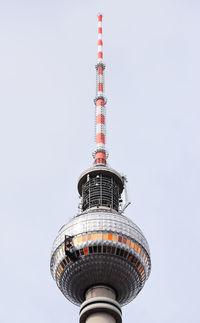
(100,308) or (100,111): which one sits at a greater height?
(100,111)

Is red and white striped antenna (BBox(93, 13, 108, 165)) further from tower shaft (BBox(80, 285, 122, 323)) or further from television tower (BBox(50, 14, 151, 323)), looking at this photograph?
tower shaft (BBox(80, 285, 122, 323))

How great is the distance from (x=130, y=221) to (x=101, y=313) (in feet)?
44.2

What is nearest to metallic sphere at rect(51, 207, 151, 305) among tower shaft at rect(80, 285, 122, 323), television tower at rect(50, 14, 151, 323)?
television tower at rect(50, 14, 151, 323)

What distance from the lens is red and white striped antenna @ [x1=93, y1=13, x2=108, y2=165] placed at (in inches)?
3649

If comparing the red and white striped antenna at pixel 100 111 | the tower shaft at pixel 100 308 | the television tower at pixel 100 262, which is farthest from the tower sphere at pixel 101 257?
the red and white striped antenna at pixel 100 111

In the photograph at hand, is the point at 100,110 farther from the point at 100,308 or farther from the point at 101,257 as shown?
the point at 100,308

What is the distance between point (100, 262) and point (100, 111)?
1319 inches

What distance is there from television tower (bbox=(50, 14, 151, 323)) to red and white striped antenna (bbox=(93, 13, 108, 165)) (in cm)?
1402

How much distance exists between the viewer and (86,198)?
86.3 metres

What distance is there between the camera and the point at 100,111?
97562 mm

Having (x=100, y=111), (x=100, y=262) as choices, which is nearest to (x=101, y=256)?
(x=100, y=262)

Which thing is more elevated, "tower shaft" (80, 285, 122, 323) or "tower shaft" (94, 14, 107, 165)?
"tower shaft" (94, 14, 107, 165)

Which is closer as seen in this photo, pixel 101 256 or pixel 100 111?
pixel 101 256

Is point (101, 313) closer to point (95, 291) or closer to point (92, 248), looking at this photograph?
point (95, 291)
